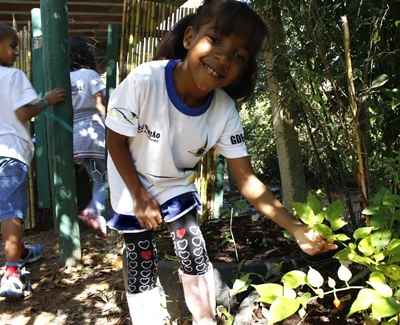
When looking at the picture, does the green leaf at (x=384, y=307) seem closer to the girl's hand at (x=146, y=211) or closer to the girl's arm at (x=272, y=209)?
the girl's arm at (x=272, y=209)

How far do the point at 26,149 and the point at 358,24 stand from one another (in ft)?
6.87

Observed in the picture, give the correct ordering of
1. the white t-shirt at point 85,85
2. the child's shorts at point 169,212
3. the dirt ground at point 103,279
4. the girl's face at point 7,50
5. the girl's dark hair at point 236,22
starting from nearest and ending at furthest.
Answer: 1. the girl's dark hair at point 236,22
2. the child's shorts at point 169,212
3. the dirt ground at point 103,279
4. the girl's face at point 7,50
5. the white t-shirt at point 85,85

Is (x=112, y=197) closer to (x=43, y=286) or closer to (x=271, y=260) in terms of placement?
(x=271, y=260)

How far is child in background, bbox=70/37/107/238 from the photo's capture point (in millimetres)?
4168

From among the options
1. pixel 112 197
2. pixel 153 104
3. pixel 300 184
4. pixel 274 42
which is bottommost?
pixel 300 184

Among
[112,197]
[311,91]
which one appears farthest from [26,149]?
[311,91]

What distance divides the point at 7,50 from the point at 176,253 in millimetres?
1911

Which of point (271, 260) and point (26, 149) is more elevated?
point (26, 149)

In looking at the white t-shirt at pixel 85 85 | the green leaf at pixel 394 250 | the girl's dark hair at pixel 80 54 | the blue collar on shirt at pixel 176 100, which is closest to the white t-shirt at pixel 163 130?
the blue collar on shirt at pixel 176 100

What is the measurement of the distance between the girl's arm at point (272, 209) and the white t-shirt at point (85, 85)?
7.81ft

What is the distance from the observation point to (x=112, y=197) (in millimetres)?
2059

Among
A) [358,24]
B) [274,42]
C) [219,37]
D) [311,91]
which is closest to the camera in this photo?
[219,37]

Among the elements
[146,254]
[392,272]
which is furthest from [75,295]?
[392,272]

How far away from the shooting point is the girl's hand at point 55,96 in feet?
10.4
